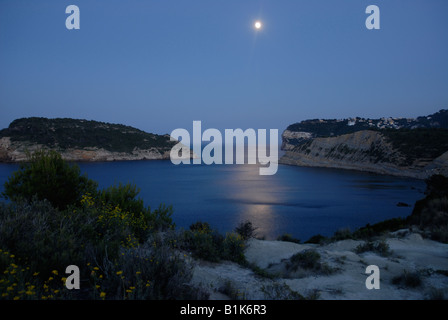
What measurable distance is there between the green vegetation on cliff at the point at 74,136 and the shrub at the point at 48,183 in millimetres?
80261

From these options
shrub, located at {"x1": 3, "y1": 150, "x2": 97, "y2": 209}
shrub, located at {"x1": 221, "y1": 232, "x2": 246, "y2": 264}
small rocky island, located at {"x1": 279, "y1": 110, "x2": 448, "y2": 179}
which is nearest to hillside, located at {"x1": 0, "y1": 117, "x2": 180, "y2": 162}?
small rocky island, located at {"x1": 279, "y1": 110, "x2": 448, "y2": 179}

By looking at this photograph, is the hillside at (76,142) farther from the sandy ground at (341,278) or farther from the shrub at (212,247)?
the sandy ground at (341,278)

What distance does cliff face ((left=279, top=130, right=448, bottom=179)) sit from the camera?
51219mm

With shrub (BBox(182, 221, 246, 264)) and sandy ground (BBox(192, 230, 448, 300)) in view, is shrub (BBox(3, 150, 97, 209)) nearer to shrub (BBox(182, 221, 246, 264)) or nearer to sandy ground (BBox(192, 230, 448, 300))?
shrub (BBox(182, 221, 246, 264))

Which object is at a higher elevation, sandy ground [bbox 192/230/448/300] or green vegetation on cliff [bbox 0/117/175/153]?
green vegetation on cliff [bbox 0/117/175/153]

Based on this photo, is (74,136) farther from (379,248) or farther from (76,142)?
(379,248)

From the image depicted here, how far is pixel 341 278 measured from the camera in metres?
6.46

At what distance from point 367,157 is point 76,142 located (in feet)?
280

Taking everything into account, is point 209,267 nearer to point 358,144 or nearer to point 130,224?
point 130,224

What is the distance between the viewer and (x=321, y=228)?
81.0 feet

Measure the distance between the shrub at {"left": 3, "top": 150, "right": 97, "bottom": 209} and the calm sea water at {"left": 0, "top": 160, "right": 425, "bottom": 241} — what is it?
1317 centimetres

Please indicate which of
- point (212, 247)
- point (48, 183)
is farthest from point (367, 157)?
point (48, 183)
